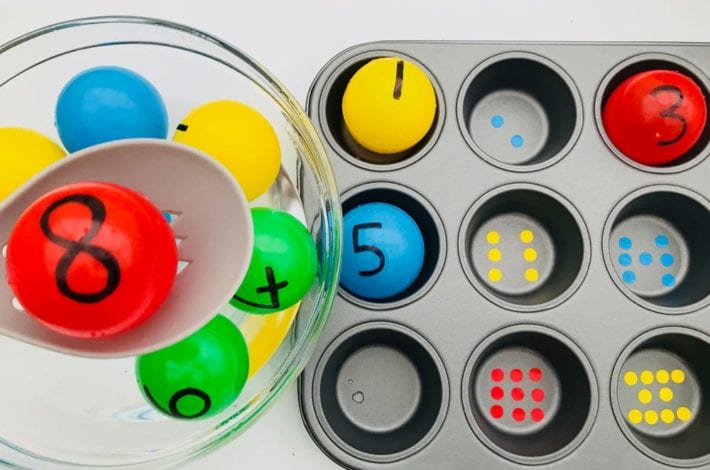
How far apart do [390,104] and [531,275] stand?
10.0 inches

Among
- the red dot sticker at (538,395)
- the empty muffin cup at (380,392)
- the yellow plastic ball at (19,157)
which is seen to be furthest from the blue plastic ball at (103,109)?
the red dot sticker at (538,395)

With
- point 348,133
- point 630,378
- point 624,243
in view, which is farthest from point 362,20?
point 630,378

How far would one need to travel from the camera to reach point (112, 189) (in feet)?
1.41

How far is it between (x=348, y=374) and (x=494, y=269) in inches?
7.7

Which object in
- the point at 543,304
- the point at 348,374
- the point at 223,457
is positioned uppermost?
the point at 543,304

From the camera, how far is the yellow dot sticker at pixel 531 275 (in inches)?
28.9

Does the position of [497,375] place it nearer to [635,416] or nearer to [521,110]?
[635,416]

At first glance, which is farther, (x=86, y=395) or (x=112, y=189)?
(x=86, y=395)

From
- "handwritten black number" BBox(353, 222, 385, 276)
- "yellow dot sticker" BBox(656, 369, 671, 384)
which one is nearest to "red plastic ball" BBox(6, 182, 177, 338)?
"handwritten black number" BBox(353, 222, 385, 276)

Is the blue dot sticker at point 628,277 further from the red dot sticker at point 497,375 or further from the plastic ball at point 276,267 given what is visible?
the plastic ball at point 276,267

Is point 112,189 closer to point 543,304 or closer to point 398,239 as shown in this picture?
point 398,239

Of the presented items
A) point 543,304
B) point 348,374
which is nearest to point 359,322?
point 348,374

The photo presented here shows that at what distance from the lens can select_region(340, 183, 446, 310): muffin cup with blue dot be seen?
64 cm

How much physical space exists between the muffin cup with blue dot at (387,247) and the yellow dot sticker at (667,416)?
0.30 m
